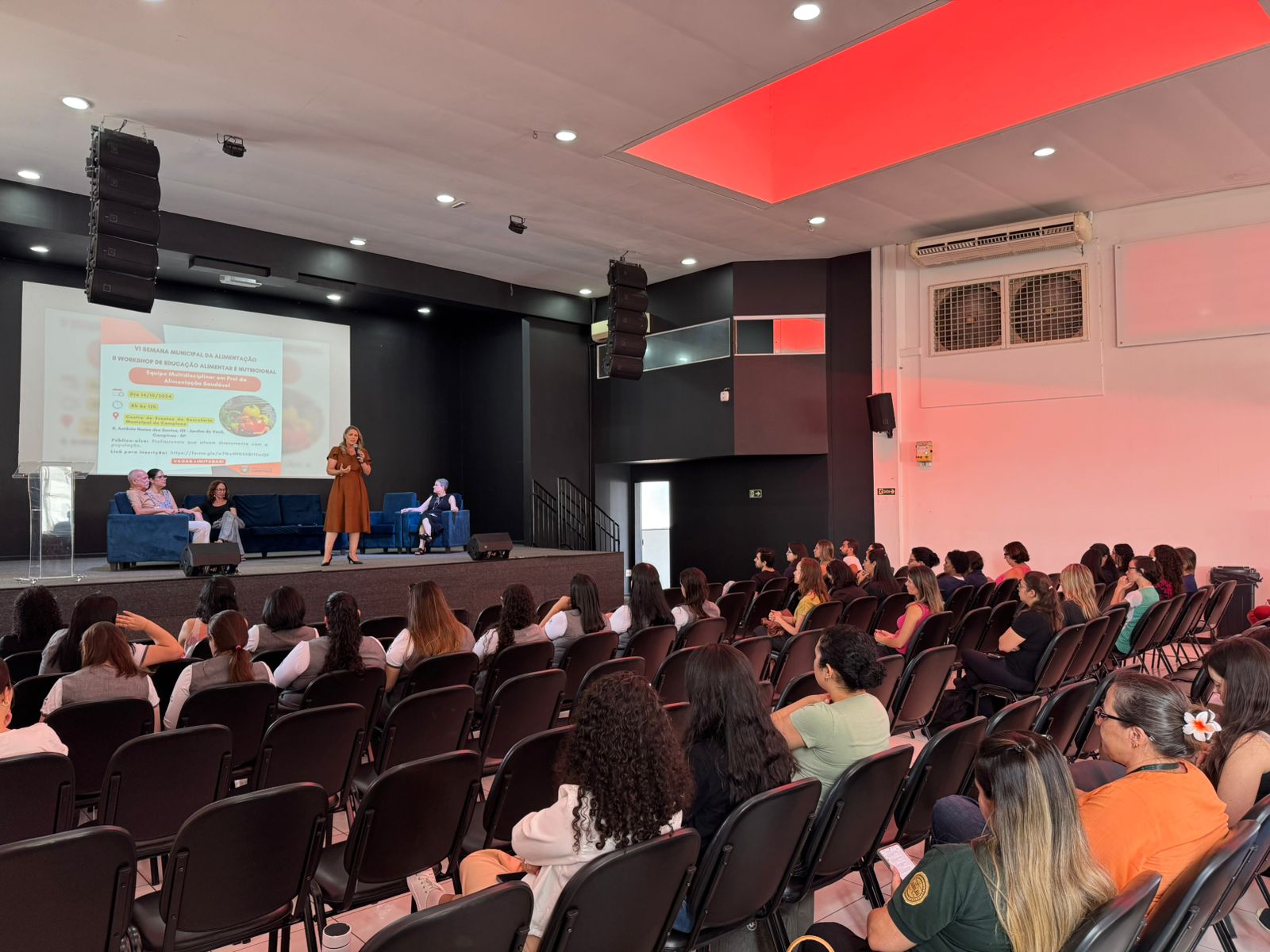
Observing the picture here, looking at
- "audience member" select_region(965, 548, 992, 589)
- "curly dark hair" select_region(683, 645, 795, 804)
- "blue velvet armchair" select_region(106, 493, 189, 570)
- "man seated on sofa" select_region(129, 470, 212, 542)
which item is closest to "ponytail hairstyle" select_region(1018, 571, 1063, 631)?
"audience member" select_region(965, 548, 992, 589)

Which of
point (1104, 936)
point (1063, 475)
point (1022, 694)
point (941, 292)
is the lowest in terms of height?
point (1022, 694)

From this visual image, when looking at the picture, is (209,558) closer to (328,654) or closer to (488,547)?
(488,547)

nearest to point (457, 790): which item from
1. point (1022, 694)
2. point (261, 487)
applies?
point (1022, 694)

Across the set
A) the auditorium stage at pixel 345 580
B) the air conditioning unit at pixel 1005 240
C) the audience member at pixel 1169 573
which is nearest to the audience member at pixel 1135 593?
the audience member at pixel 1169 573

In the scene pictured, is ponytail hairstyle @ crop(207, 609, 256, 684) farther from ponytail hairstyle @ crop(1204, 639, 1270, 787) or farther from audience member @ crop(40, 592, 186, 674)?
ponytail hairstyle @ crop(1204, 639, 1270, 787)

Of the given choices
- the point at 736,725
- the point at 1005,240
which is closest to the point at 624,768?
the point at 736,725

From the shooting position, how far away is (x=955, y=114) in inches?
304

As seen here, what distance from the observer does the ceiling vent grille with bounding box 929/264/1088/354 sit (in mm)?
9695

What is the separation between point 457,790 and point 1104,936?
5.47 ft

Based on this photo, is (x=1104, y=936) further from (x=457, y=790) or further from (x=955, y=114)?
(x=955, y=114)

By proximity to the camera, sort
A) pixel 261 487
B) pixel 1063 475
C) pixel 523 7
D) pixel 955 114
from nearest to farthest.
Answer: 1. pixel 523 7
2. pixel 955 114
3. pixel 1063 475
4. pixel 261 487

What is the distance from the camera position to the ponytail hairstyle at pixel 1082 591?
533cm

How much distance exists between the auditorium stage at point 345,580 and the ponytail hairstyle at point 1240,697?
708 cm

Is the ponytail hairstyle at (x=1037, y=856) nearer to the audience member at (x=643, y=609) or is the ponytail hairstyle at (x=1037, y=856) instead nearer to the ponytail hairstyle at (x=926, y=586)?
the audience member at (x=643, y=609)
